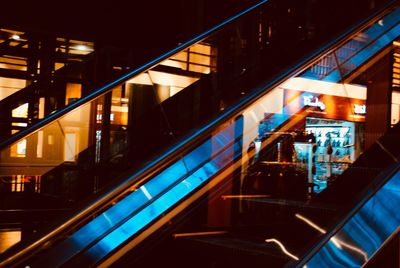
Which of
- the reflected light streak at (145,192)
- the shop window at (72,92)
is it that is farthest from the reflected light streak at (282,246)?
the shop window at (72,92)

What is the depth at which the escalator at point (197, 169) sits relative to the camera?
3.52 metres

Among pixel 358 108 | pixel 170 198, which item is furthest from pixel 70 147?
pixel 358 108

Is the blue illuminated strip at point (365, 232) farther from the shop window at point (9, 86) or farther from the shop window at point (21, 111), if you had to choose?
the shop window at point (21, 111)

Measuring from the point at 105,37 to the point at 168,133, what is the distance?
1.42 metres

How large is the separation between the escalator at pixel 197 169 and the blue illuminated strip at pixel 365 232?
10 centimetres

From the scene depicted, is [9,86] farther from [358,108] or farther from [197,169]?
[358,108]

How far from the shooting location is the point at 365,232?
9.75ft

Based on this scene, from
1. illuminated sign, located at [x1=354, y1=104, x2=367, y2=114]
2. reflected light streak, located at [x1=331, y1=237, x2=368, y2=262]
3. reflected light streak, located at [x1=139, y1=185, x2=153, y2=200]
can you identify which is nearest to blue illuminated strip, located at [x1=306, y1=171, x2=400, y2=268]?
reflected light streak, located at [x1=331, y1=237, x2=368, y2=262]

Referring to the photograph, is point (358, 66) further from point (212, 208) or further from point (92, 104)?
point (92, 104)

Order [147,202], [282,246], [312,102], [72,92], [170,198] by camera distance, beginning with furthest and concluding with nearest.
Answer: [312,102] < [72,92] < [170,198] < [147,202] < [282,246]

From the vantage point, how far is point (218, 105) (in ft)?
22.7

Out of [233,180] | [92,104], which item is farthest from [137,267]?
[92,104]

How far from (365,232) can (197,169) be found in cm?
200

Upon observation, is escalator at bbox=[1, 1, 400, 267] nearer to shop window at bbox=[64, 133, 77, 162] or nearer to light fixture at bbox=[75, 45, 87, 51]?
shop window at bbox=[64, 133, 77, 162]
